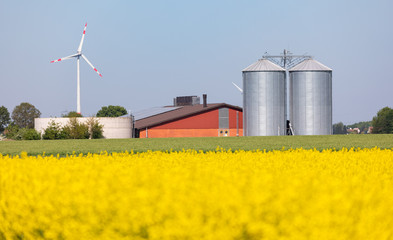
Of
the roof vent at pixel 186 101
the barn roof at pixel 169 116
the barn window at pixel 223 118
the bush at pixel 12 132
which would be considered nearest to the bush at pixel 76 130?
the barn roof at pixel 169 116

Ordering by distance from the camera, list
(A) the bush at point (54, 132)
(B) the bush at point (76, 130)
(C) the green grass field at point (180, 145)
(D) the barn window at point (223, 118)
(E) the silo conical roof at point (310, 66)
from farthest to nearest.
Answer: (D) the barn window at point (223, 118), (B) the bush at point (76, 130), (A) the bush at point (54, 132), (E) the silo conical roof at point (310, 66), (C) the green grass field at point (180, 145)

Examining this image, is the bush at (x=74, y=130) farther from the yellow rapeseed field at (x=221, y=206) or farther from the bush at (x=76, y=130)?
the yellow rapeseed field at (x=221, y=206)

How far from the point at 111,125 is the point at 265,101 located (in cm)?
2205

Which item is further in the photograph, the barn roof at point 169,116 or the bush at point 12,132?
the bush at point 12,132

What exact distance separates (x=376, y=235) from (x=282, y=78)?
59.3 m

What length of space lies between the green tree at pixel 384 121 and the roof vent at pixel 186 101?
45.4 metres

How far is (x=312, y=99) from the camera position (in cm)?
6272

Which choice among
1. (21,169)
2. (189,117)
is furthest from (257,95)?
(21,169)

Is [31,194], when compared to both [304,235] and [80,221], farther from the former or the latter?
[304,235]

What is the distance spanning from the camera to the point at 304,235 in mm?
5199

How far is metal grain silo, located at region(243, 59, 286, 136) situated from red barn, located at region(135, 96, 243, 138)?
10927 mm

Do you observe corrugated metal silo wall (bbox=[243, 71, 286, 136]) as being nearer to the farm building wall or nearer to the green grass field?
the farm building wall

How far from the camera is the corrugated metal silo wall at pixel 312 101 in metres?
62.9

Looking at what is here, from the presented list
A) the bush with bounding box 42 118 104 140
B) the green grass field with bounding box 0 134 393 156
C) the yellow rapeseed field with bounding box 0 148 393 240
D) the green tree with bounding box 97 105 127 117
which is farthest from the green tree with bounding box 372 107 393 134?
the yellow rapeseed field with bounding box 0 148 393 240
